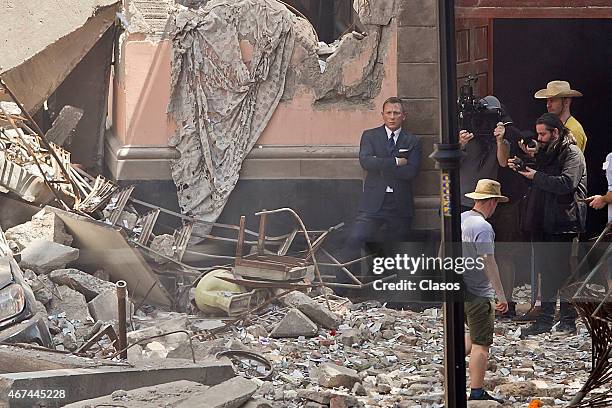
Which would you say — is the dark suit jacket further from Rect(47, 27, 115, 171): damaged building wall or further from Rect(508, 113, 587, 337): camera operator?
Rect(47, 27, 115, 171): damaged building wall

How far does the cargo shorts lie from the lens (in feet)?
17.4

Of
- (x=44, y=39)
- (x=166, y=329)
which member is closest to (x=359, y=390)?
(x=166, y=329)

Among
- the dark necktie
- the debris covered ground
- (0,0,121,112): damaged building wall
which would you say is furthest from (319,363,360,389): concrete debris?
(0,0,121,112): damaged building wall

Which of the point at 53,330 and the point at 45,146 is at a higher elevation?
the point at 45,146

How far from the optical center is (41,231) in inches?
241

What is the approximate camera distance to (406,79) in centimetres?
605

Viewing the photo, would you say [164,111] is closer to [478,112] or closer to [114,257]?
[114,257]

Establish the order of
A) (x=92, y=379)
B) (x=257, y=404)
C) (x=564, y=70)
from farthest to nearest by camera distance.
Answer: (x=564, y=70), (x=92, y=379), (x=257, y=404)

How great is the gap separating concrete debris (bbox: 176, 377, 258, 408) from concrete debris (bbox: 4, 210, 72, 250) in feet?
4.96

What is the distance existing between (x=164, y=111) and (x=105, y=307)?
1020mm

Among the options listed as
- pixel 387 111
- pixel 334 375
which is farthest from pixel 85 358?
pixel 387 111

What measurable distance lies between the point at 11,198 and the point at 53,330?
2.63ft

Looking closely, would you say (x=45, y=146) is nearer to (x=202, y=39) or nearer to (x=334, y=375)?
(x=202, y=39)

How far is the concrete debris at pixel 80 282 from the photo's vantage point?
19.7ft
